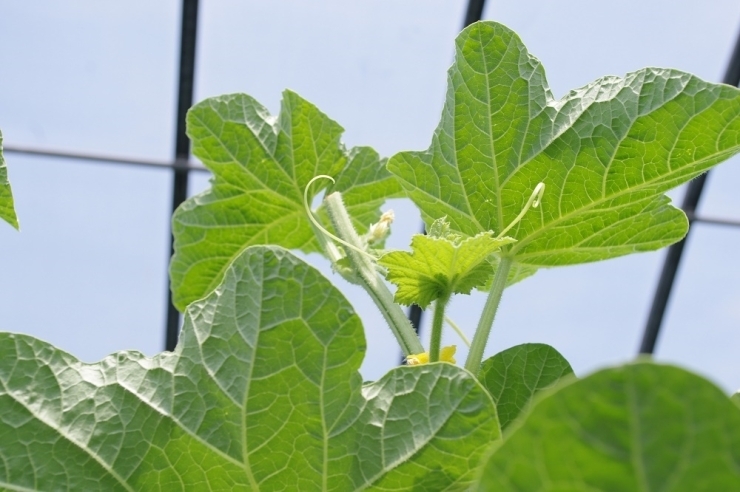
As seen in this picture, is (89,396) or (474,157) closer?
(89,396)

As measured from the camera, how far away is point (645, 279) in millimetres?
4684

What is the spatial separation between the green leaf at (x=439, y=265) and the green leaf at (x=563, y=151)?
132mm

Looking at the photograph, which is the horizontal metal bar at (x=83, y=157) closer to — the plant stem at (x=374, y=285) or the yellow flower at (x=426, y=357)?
the plant stem at (x=374, y=285)

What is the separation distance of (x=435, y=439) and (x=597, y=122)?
37 centimetres

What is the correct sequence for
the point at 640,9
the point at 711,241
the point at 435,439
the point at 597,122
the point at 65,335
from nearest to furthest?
1. the point at 435,439
2. the point at 597,122
3. the point at 640,9
4. the point at 711,241
5. the point at 65,335

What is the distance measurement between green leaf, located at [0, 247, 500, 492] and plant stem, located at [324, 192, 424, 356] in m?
0.18

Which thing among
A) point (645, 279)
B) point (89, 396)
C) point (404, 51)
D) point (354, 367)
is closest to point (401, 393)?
point (354, 367)

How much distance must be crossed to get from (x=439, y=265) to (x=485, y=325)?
0.33ft

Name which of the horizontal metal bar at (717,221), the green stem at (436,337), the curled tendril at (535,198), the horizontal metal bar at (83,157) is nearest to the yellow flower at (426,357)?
the green stem at (436,337)

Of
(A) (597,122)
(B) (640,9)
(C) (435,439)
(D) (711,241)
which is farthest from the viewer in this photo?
(D) (711,241)

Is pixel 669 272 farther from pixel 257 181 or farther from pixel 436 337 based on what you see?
pixel 436 337

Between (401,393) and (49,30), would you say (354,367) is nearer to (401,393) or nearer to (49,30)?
(401,393)

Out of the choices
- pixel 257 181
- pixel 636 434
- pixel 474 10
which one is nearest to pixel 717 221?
pixel 474 10

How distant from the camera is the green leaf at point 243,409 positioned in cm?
56
